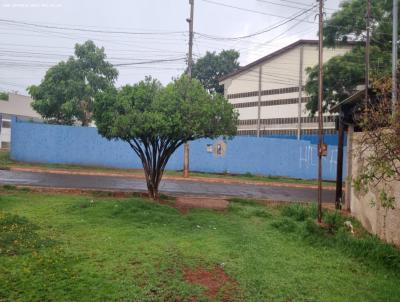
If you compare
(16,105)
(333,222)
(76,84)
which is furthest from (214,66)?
(333,222)

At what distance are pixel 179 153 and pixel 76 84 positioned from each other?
310 inches

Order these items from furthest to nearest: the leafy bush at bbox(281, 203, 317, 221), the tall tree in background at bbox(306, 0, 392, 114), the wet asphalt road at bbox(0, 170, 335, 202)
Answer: the tall tree in background at bbox(306, 0, 392, 114)
the wet asphalt road at bbox(0, 170, 335, 202)
the leafy bush at bbox(281, 203, 317, 221)

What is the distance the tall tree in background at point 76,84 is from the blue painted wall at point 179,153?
8.09 ft

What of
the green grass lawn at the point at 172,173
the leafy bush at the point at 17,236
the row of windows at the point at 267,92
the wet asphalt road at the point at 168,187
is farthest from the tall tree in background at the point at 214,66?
the leafy bush at the point at 17,236

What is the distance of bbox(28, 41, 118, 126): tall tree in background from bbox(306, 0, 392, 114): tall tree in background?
526 inches

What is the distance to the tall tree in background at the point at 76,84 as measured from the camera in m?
26.5

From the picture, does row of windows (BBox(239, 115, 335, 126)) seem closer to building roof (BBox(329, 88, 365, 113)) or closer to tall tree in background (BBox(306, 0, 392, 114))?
tall tree in background (BBox(306, 0, 392, 114))

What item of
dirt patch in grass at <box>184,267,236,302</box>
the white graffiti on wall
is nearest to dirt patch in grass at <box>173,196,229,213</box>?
dirt patch in grass at <box>184,267,236,302</box>

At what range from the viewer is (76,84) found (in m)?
26.2

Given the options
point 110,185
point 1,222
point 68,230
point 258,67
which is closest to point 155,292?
point 68,230

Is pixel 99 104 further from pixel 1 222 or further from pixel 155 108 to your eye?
pixel 1 222

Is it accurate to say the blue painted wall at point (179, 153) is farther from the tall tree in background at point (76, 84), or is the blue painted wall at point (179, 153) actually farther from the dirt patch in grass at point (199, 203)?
the dirt patch in grass at point (199, 203)

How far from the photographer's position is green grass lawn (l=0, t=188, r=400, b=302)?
5418 millimetres

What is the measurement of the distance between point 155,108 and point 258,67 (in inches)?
1123
